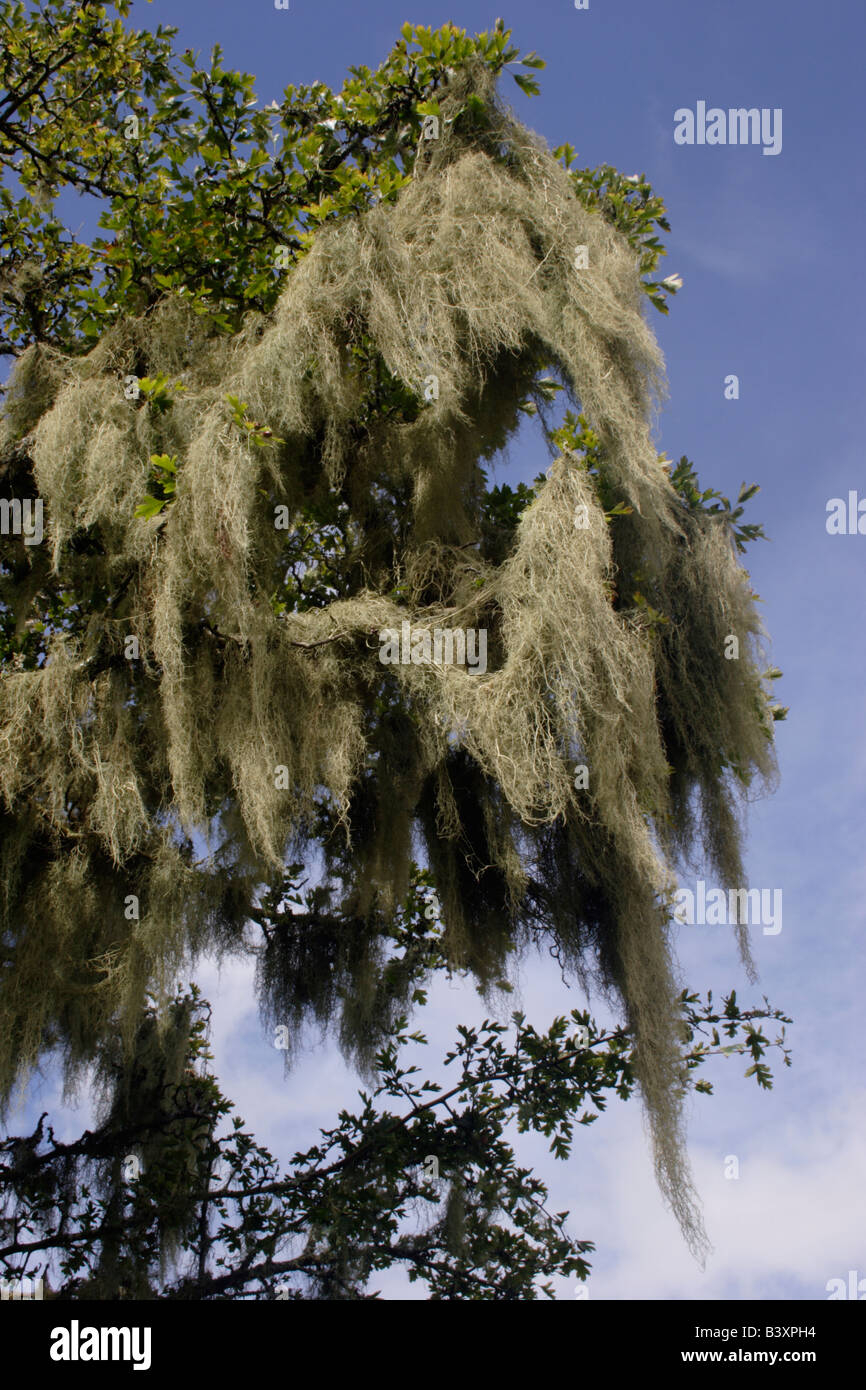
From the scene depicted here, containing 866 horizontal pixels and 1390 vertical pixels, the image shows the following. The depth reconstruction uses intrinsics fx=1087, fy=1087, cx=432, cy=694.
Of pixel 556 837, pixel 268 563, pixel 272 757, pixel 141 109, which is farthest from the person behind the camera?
pixel 141 109

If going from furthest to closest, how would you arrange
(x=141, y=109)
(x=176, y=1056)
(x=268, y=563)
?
1. (x=141, y=109)
2. (x=176, y=1056)
3. (x=268, y=563)

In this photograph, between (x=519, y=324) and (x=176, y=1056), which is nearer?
(x=519, y=324)

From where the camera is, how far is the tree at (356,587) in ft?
11.3

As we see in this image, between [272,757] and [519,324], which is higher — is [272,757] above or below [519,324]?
below

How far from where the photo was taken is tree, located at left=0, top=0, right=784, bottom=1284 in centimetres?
344

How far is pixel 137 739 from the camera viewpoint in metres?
3.63

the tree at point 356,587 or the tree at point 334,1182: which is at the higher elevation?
the tree at point 356,587

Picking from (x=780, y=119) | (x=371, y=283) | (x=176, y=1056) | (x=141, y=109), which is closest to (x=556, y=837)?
(x=176, y=1056)

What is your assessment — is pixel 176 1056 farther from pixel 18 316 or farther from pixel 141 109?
pixel 141 109

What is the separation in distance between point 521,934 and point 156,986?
1362mm

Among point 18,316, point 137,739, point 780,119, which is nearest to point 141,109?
point 18,316

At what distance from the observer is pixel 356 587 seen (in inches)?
165

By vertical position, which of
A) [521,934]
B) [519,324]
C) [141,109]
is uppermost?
[141,109]

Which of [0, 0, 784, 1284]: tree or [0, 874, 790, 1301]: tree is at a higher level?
[0, 0, 784, 1284]: tree
